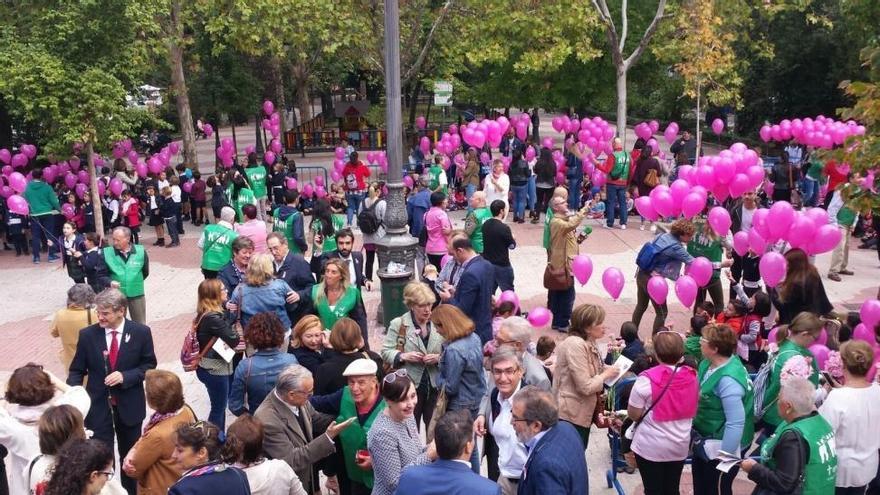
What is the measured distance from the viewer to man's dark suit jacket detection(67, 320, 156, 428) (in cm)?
636

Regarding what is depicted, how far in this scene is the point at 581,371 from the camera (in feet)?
19.0

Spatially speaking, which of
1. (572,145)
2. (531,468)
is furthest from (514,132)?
(531,468)

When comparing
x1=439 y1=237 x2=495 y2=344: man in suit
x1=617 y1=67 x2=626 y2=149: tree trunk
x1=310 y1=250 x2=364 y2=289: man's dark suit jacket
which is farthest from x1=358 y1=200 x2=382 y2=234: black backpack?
x1=617 y1=67 x2=626 y2=149: tree trunk

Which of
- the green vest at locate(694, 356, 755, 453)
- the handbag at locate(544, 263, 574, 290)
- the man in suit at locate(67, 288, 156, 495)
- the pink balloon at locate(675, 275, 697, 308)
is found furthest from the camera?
the handbag at locate(544, 263, 574, 290)

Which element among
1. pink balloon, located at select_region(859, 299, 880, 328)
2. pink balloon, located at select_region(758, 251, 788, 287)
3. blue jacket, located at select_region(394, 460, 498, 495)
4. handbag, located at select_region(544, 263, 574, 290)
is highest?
pink balloon, located at select_region(758, 251, 788, 287)

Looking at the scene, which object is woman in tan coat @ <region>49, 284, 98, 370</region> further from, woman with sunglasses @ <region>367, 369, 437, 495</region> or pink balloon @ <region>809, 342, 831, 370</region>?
pink balloon @ <region>809, 342, 831, 370</region>

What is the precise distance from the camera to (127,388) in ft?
21.1

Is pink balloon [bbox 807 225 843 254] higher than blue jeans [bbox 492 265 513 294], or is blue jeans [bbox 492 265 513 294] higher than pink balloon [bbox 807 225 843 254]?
pink balloon [bbox 807 225 843 254]

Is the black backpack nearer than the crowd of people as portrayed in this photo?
No

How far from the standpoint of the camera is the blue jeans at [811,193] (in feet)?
55.2

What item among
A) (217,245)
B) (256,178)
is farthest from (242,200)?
(217,245)

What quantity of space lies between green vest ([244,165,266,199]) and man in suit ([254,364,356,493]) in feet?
40.8

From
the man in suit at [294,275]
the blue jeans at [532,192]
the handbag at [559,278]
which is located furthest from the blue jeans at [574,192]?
the man in suit at [294,275]

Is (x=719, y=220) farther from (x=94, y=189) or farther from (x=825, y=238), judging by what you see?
(x=94, y=189)
